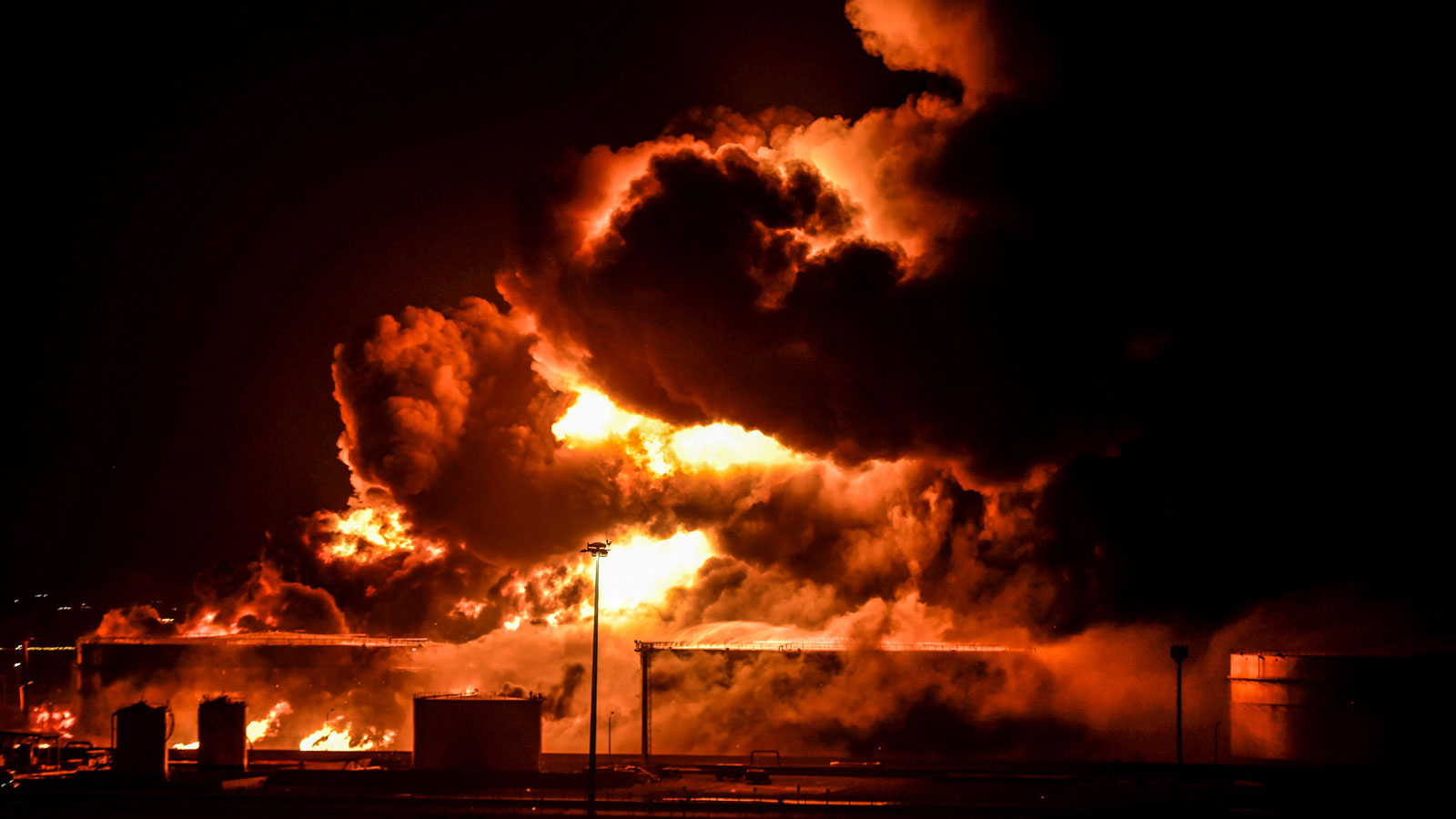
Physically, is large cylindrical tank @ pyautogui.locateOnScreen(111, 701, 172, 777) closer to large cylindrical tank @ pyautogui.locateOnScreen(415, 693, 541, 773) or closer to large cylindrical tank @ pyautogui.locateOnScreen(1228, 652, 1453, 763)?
large cylindrical tank @ pyautogui.locateOnScreen(415, 693, 541, 773)

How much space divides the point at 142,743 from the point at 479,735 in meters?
16.7

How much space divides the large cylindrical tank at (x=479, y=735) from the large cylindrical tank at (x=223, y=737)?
35.5 ft

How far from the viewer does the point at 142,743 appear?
6500 cm

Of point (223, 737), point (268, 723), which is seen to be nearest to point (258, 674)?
point (268, 723)

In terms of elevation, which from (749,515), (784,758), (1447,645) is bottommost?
(784,758)

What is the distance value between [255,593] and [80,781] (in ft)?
176

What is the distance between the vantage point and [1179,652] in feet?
221

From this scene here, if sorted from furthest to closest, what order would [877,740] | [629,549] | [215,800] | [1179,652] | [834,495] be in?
[629,549], [834,495], [877,740], [1179,652], [215,800]

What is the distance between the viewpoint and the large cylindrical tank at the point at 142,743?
64.7m

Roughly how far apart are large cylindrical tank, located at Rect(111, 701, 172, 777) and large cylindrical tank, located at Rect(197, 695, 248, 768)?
3.39m

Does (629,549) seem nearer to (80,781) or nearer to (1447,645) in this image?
(80,781)

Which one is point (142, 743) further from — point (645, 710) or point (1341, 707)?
point (1341, 707)

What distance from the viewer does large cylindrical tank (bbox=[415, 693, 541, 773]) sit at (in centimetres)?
6381

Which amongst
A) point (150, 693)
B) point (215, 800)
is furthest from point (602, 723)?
point (150, 693)
